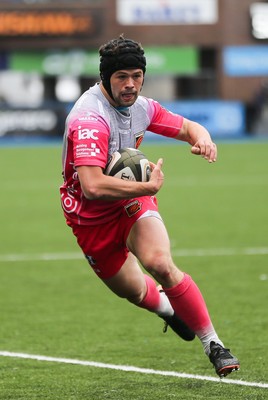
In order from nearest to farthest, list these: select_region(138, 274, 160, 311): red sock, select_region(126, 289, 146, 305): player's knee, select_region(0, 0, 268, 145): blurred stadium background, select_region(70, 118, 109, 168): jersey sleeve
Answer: select_region(70, 118, 109, 168): jersey sleeve
select_region(126, 289, 146, 305): player's knee
select_region(138, 274, 160, 311): red sock
select_region(0, 0, 268, 145): blurred stadium background

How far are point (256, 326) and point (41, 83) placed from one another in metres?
34.0

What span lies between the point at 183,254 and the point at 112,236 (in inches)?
266

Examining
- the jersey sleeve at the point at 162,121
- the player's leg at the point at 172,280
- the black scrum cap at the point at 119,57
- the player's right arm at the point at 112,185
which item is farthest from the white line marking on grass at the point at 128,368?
the black scrum cap at the point at 119,57

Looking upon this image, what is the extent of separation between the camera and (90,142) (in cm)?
705

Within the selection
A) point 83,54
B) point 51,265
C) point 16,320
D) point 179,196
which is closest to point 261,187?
point 179,196

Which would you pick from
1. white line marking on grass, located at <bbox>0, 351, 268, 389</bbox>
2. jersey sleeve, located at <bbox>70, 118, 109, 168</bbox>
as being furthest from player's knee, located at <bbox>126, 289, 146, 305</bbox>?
jersey sleeve, located at <bbox>70, 118, 109, 168</bbox>

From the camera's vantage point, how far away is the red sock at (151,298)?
8125 mm

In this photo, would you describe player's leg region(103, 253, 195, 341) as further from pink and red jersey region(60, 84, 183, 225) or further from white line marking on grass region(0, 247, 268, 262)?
white line marking on grass region(0, 247, 268, 262)

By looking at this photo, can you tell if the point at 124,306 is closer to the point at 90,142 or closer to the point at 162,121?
the point at 162,121

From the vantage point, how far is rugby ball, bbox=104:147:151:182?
7160mm

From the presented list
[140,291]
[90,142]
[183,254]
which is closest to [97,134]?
[90,142]

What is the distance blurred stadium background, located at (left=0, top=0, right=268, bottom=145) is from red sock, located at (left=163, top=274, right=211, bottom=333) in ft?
107

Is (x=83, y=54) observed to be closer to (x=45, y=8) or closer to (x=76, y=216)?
(x=45, y=8)

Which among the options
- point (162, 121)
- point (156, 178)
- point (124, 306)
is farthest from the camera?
point (124, 306)
